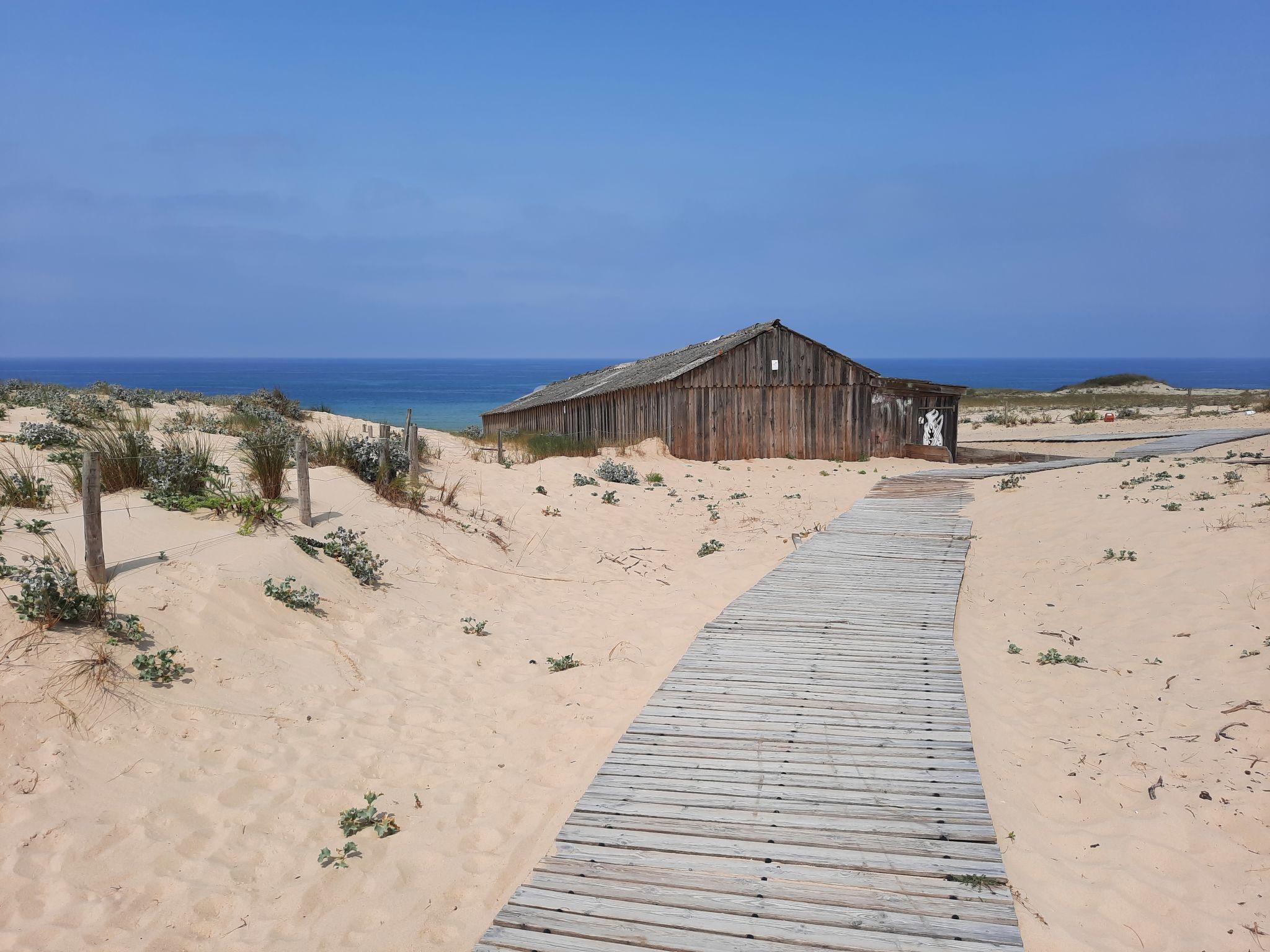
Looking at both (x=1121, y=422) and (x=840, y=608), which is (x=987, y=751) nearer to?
(x=840, y=608)

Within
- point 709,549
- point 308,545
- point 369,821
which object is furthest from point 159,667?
point 709,549

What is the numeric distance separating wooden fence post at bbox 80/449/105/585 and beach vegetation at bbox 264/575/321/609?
50.4 inches

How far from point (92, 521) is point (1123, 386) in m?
62.9

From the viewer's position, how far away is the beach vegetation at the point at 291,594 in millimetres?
6805

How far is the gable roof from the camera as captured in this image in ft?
71.1

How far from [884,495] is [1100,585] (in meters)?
6.99

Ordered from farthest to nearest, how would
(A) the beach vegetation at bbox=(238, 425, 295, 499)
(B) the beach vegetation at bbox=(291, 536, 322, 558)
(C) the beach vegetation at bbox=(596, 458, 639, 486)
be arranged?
(C) the beach vegetation at bbox=(596, 458, 639, 486)
(A) the beach vegetation at bbox=(238, 425, 295, 499)
(B) the beach vegetation at bbox=(291, 536, 322, 558)

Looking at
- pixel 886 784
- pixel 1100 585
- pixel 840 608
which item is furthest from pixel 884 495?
pixel 886 784

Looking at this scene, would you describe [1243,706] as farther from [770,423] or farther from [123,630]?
[770,423]

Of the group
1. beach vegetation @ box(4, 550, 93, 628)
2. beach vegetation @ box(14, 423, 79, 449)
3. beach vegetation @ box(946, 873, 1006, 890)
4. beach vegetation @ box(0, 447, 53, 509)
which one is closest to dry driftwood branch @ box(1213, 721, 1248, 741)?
beach vegetation @ box(946, 873, 1006, 890)

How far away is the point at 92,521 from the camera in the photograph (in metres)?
5.78

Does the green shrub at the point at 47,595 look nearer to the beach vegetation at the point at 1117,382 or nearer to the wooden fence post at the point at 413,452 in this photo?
the wooden fence post at the point at 413,452

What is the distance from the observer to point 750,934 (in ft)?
10.9

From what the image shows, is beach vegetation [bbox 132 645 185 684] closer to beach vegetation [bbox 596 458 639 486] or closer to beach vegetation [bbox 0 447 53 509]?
beach vegetation [bbox 0 447 53 509]
